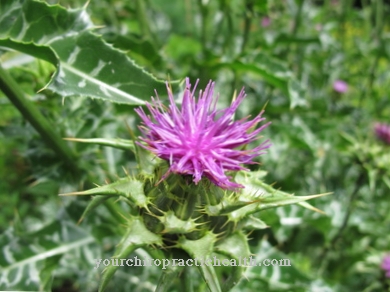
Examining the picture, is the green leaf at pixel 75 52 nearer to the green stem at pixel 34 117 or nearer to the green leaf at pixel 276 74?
the green stem at pixel 34 117

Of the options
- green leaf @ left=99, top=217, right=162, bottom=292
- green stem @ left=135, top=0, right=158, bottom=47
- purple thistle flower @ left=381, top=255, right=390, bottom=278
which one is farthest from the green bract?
green stem @ left=135, top=0, right=158, bottom=47

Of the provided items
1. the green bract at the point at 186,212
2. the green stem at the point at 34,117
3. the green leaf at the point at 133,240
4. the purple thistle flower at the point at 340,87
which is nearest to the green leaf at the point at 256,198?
the green bract at the point at 186,212

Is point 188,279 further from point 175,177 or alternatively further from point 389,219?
point 389,219

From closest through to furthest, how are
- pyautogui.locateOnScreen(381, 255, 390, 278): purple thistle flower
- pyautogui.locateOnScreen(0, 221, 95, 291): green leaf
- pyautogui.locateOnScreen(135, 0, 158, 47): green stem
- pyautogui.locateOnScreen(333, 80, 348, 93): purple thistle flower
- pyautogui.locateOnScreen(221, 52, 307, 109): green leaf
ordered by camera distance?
pyautogui.locateOnScreen(0, 221, 95, 291): green leaf → pyautogui.locateOnScreen(221, 52, 307, 109): green leaf → pyautogui.locateOnScreen(381, 255, 390, 278): purple thistle flower → pyautogui.locateOnScreen(135, 0, 158, 47): green stem → pyautogui.locateOnScreen(333, 80, 348, 93): purple thistle flower

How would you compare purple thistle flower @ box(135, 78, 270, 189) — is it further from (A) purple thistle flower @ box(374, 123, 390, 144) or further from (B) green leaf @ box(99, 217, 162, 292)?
(A) purple thistle flower @ box(374, 123, 390, 144)

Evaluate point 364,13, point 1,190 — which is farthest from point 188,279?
point 364,13

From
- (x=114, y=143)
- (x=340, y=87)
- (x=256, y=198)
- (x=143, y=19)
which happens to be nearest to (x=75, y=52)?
(x=114, y=143)
